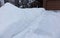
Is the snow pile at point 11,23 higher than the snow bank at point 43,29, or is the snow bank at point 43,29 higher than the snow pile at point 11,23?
the snow pile at point 11,23

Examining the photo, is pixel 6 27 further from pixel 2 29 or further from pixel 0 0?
pixel 0 0

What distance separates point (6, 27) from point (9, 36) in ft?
0.21

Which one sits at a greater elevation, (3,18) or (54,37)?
(3,18)

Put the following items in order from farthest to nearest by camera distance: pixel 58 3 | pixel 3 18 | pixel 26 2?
pixel 26 2 < pixel 58 3 < pixel 3 18

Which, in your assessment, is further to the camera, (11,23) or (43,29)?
(43,29)

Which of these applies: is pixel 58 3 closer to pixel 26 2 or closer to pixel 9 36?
pixel 26 2

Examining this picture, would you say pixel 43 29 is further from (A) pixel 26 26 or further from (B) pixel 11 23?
(B) pixel 11 23

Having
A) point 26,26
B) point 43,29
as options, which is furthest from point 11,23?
point 43,29

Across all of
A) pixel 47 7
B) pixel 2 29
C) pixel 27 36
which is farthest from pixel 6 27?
pixel 47 7

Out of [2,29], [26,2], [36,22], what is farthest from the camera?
[26,2]

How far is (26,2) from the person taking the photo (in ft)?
10.5

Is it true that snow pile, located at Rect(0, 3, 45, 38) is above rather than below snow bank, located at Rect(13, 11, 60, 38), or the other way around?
above

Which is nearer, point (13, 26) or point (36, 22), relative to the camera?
point (13, 26)

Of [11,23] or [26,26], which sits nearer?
[11,23]
